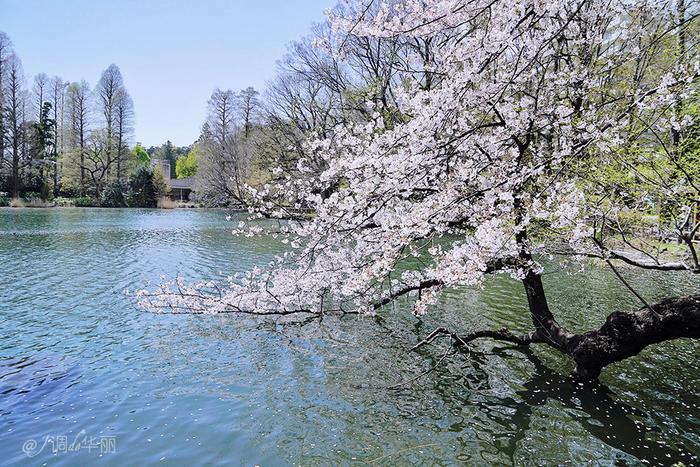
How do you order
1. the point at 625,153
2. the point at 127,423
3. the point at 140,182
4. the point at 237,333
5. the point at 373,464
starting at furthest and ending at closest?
the point at 140,182
the point at 237,333
the point at 625,153
the point at 127,423
the point at 373,464

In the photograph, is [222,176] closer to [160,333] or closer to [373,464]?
[160,333]

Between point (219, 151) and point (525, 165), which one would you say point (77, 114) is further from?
point (525, 165)

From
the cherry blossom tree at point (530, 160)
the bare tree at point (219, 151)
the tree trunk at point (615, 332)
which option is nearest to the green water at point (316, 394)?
the tree trunk at point (615, 332)

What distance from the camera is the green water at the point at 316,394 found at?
446 cm

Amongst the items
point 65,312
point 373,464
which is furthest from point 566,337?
point 65,312

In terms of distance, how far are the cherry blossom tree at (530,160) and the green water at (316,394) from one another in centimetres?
76

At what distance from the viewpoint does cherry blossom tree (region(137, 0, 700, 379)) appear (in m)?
4.02

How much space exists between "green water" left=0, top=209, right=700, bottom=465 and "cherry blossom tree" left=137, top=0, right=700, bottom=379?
0.76 meters

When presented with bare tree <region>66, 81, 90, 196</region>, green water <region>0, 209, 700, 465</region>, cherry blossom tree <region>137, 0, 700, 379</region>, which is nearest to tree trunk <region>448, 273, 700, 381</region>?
cherry blossom tree <region>137, 0, 700, 379</region>

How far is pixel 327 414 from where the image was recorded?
518cm

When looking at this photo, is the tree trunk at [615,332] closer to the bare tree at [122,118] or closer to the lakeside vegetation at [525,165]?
the lakeside vegetation at [525,165]

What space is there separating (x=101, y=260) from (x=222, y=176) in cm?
2408

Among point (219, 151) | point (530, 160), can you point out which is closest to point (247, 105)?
point (219, 151)

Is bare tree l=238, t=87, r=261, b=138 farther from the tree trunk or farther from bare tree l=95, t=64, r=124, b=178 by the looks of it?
the tree trunk
